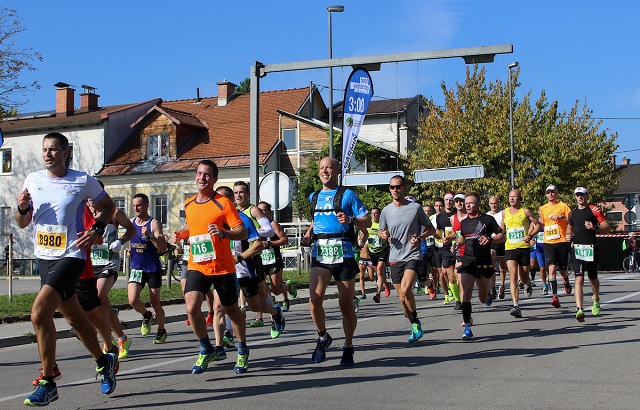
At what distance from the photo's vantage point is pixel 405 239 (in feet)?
34.0

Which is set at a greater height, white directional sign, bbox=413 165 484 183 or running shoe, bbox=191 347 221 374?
white directional sign, bbox=413 165 484 183

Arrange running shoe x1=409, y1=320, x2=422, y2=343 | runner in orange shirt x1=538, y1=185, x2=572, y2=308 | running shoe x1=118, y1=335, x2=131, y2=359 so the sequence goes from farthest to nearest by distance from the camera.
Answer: runner in orange shirt x1=538, y1=185, x2=572, y2=308 → running shoe x1=409, y1=320, x2=422, y2=343 → running shoe x1=118, y1=335, x2=131, y2=359

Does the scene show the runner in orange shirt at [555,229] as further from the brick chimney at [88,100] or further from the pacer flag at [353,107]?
the brick chimney at [88,100]

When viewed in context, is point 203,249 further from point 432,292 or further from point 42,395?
point 432,292

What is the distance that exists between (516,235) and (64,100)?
40.2m

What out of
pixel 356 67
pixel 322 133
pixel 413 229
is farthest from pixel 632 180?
pixel 413 229

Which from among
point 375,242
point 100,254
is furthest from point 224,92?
point 100,254

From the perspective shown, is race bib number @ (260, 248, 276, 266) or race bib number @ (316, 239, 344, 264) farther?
race bib number @ (260, 248, 276, 266)

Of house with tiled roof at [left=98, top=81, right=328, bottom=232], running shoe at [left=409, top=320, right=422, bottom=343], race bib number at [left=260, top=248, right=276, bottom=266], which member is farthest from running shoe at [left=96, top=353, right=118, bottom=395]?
house with tiled roof at [left=98, top=81, right=328, bottom=232]

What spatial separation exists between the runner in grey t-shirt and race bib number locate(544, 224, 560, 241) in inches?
185

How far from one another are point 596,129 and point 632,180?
56.2 m

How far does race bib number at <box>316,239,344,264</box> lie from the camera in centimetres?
848

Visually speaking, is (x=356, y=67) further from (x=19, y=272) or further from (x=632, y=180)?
(x=632, y=180)

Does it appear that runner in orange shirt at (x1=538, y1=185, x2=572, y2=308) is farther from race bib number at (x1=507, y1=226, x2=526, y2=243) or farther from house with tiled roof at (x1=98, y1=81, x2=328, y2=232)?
house with tiled roof at (x1=98, y1=81, x2=328, y2=232)
